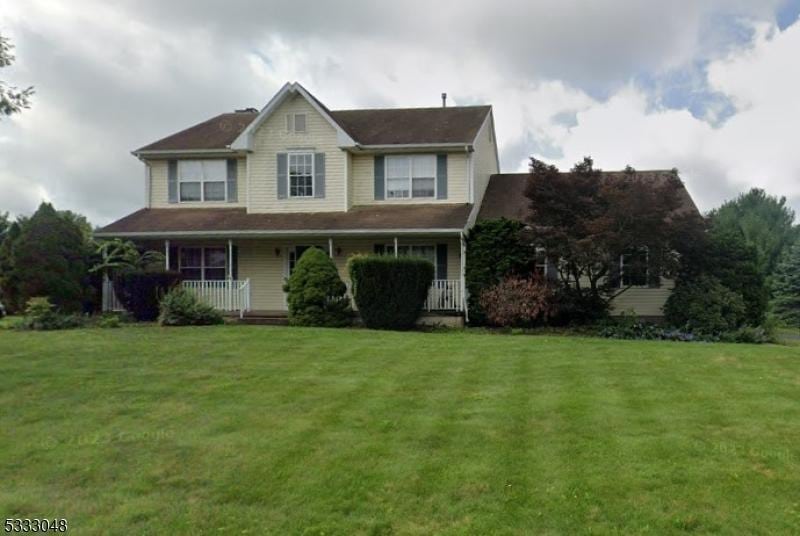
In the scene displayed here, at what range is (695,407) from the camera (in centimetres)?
847

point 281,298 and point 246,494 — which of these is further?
point 281,298

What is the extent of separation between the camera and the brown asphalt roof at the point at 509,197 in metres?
23.0

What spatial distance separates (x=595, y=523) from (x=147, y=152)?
22638mm

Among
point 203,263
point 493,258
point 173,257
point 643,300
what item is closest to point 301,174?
point 203,263

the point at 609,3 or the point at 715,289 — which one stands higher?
the point at 609,3

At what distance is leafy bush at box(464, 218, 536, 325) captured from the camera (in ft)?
65.0

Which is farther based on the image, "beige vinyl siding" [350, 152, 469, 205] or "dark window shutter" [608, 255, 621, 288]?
A: "beige vinyl siding" [350, 152, 469, 205]

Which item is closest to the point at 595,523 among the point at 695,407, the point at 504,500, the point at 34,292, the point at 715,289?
the point at 504,500

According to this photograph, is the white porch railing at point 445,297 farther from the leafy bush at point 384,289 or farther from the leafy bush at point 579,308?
the leafy bush at point 579,308

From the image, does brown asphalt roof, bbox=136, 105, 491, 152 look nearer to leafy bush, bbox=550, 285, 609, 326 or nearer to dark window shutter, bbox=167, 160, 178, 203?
dark window shutter, bbox=167, 160, 178, 203

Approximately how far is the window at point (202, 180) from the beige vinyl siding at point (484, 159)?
30.3 ft

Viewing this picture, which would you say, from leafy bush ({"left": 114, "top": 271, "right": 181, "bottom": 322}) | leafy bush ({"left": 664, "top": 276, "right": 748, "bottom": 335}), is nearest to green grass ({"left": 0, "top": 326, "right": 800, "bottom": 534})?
leafy bush ({"left": 664, "top": 276, "right": 748, "bottom": 335})

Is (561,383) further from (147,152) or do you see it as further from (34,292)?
(147,152)

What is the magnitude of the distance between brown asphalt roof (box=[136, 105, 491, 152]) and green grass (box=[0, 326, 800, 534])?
12697 mm
